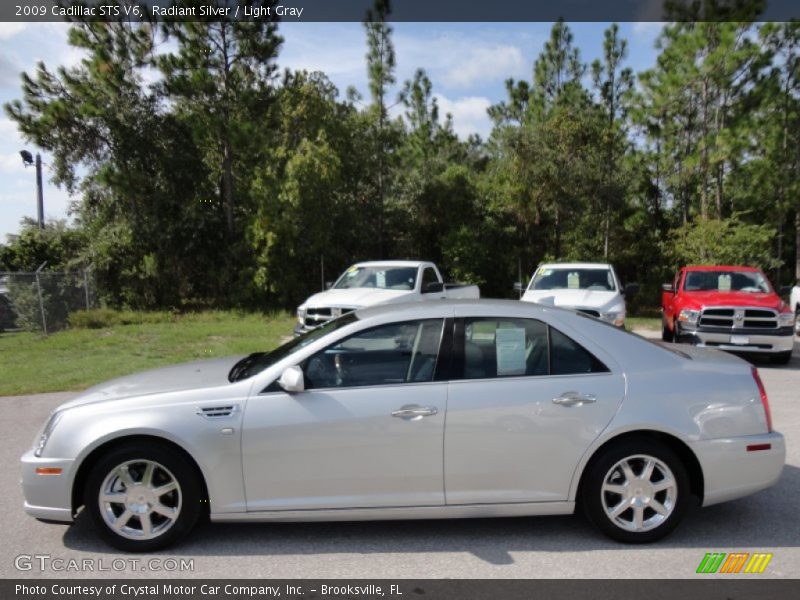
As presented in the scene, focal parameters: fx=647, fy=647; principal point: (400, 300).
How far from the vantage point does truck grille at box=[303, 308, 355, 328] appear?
11.3 m

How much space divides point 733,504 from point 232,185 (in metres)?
20.5

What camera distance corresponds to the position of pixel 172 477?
398 cm

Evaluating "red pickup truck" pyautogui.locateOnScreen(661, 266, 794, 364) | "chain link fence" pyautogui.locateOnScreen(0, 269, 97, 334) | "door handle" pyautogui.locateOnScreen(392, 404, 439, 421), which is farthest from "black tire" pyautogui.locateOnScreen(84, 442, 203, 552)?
"chain link fence" pyautogui.locateOnScreen(0, 269, 97, 334)

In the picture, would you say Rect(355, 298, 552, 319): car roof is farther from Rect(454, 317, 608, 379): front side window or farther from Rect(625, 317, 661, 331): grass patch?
Rect(625, 317, 661, 331): grass patch

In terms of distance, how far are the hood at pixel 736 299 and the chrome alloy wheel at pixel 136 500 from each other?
392 inches

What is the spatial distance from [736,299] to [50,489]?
1096 centimetres

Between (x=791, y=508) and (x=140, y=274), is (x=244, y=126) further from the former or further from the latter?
(x=791, y=508)

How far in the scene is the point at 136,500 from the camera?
3994 millimetres

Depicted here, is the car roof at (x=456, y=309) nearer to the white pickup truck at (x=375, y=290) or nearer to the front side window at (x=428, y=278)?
the white pickup truck at (x=375, y=290)

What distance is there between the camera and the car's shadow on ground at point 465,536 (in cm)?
404

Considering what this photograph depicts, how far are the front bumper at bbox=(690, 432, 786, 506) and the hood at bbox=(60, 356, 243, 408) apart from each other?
3.13m

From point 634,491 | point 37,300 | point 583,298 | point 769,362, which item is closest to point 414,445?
point 634,491

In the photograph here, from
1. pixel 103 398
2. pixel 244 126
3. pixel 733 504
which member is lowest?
pixel 733 504

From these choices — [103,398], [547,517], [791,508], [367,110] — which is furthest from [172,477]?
[367,110]
